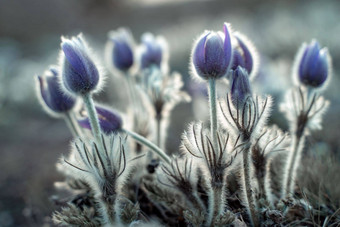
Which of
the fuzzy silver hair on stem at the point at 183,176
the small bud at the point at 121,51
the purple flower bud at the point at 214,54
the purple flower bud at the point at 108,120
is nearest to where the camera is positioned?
the purple flower bud at the point at 214,54

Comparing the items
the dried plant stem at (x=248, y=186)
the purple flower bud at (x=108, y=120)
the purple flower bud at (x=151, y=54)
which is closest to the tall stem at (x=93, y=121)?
the purple flower bud at (x=108, y=120)

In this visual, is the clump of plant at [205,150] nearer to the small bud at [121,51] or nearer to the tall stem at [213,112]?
the tall stem at [213,112]

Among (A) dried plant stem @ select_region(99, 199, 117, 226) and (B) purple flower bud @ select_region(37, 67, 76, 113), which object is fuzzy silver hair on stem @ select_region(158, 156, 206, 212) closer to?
(A) dried plant stem @ select_region(99, 199, 117, 226)

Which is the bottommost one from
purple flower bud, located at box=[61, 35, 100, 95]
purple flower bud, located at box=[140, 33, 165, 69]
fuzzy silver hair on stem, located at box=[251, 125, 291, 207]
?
fuzzy silver hair on stem, located at box=[251, 125, 291, 207]

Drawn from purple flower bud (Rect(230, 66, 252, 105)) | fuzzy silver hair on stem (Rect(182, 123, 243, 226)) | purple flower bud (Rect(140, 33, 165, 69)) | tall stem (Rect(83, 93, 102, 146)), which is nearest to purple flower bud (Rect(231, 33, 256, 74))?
purple flower bud (Rect(230, 66, 252, 105))

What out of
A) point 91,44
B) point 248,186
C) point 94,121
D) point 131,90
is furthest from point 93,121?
point 91,44

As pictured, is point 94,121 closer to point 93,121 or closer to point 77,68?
point 93,121
